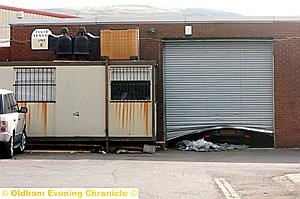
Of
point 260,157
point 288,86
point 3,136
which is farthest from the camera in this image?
point 288,86

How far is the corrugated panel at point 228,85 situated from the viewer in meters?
22.5

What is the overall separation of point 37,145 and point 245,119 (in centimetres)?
715

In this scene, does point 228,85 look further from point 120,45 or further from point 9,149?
point 9,149

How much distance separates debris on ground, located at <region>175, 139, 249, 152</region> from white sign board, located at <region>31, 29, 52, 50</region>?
19.2 feet

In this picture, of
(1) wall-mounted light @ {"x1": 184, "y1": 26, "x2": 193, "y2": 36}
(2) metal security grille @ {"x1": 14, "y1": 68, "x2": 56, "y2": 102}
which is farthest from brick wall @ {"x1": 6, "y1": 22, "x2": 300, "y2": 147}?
(2) metal security grille @ {"x1": 14, "y1": 68, "x2": 56, "y2": 102}

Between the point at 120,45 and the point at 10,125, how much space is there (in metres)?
5.46

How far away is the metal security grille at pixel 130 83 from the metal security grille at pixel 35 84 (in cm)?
194

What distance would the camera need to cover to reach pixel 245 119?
22.5m

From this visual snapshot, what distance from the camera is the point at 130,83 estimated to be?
20641 mm

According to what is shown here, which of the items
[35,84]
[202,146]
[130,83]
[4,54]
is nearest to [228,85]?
[202,146]

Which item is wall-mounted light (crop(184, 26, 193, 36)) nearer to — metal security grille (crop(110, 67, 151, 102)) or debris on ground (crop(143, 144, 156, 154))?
metal security grille (crop(110, 67, 151, 102))

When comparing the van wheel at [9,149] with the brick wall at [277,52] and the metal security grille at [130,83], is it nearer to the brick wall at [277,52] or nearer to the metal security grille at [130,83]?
the metal security grille at [130,83]

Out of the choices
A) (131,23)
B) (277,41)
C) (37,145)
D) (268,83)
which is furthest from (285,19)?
(37,145)

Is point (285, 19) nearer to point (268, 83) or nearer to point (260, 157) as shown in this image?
point (268, 83)
